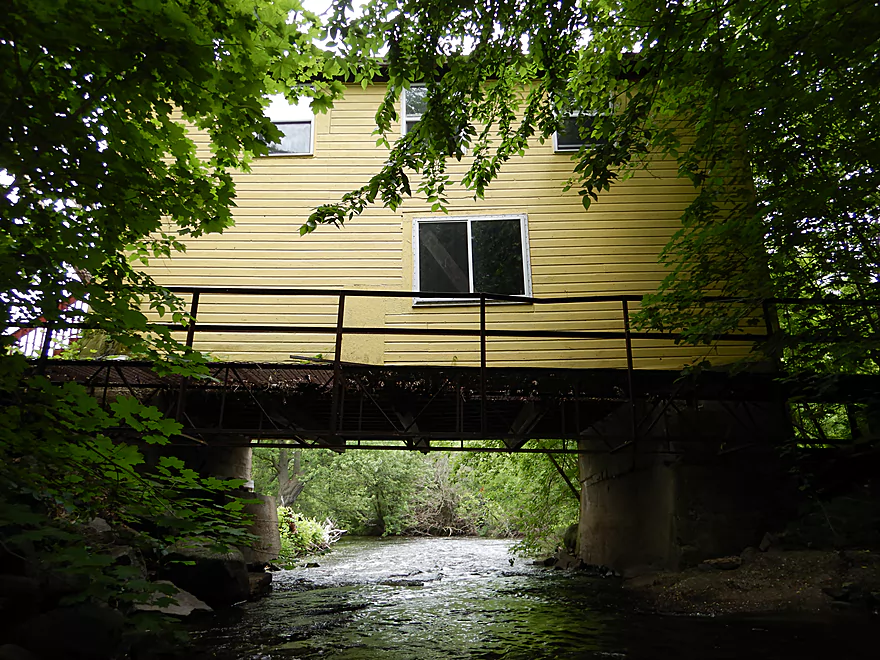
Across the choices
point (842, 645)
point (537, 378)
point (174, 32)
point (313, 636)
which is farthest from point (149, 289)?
point (842, 645)

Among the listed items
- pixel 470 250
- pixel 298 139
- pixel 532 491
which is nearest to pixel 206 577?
pixel 470 250

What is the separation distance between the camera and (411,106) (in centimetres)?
1072

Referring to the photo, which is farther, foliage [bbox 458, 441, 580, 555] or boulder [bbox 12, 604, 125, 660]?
foliage [bbox 458, 441, 580, 555]

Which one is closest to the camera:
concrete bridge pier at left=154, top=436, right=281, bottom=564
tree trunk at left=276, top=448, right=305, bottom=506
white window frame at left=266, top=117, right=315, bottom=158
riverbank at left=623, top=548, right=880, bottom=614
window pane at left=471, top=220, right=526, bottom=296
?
riverbank at left=623, top=548, right=880, bottom=614

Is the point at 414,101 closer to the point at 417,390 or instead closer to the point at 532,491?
the point at 417,390

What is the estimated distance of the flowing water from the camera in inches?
187

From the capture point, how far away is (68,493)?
325cm

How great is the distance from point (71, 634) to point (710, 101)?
7174 millimetres

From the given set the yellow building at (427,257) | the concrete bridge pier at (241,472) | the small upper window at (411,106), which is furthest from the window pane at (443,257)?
the concrete bridge pier at (241,472)

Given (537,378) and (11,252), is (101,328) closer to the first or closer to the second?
(11,252)

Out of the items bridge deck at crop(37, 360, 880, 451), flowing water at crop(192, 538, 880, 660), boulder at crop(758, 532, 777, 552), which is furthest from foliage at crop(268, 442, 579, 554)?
bridge deck at crop(37, 360, 880, 451)

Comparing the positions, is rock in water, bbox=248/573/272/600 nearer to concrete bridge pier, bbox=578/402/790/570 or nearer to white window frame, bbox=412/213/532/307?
white window frame, bbox=412/213/532/307

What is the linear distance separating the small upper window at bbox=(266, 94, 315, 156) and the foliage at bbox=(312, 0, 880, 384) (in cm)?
517

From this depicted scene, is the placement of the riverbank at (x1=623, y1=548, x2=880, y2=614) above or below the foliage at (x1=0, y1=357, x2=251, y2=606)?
below
